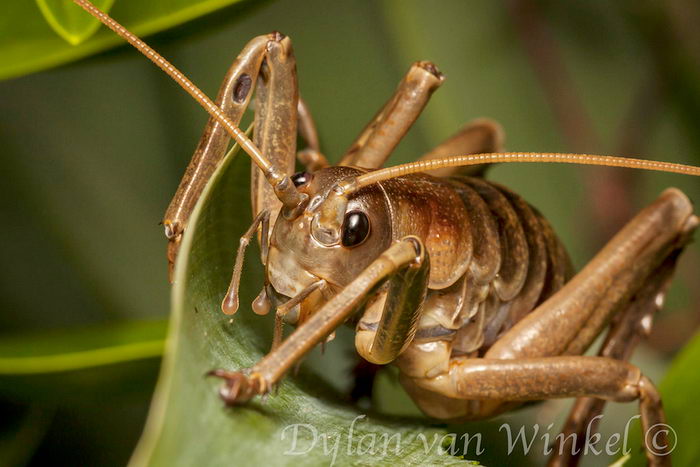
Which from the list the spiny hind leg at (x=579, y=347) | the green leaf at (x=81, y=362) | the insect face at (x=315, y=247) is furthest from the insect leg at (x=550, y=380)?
the green leaf at (x=81, y=362)

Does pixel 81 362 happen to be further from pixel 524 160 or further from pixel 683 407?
pixel 683 407

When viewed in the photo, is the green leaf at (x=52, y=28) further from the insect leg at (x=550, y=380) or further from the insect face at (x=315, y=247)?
the insect leg at (x=550, y=380)

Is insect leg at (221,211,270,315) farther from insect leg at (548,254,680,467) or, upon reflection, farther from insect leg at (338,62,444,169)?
insect leg at (548,254,680,467)

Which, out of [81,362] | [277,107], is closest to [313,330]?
[81,362]

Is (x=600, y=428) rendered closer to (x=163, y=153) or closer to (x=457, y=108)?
(x=457, y=108)

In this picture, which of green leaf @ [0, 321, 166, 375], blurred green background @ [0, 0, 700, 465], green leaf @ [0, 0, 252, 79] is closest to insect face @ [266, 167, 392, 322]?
blurred green background @ [0, 0, 700, 465]

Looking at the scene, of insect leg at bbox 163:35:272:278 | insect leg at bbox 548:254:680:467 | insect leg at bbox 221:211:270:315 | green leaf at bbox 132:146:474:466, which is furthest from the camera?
insect leg at bbox 548:254:680:467
